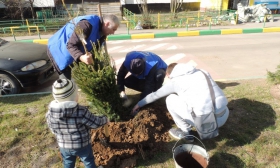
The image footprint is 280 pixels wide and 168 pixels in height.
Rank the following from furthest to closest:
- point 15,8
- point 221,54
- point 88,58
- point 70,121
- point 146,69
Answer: point 15,8 → point 221,54 → point 146,69 → point 88,58 → point 70,121

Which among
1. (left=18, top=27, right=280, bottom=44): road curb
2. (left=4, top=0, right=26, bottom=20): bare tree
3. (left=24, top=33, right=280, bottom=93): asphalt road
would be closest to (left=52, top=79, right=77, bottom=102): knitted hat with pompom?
(left=24, top=33, right=280, bottom=93): asphalt road

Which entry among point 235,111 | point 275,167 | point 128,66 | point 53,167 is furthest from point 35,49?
point 275,167

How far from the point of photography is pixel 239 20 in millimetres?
16609

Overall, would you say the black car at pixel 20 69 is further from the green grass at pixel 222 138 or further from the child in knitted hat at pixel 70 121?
the child in knitted hat at pixel 70 121

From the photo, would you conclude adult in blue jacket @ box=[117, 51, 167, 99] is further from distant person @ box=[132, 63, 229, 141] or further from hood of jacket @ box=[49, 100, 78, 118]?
hood of jacket @ box=[49, 100, 78, 118]

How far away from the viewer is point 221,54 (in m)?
8.40

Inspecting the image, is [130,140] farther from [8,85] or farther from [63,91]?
[8,85]

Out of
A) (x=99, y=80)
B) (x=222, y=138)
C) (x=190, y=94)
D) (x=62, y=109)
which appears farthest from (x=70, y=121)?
(x=222, y=138)

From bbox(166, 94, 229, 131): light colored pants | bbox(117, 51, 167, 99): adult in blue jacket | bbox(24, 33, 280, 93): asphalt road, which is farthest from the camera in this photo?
bbox(24, 33, 280, 93): asphalt road

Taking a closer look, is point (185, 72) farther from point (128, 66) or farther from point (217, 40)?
point (217, 40)

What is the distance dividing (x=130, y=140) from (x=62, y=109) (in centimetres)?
125

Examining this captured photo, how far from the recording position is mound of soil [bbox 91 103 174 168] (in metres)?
2.84

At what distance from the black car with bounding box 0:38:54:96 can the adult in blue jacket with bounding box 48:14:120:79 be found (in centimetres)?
177

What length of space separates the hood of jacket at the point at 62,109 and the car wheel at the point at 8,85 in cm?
354
